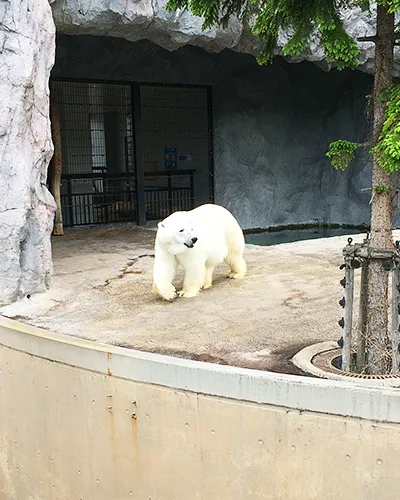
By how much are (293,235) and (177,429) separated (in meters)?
9.48

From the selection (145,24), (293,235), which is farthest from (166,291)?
(293,235)

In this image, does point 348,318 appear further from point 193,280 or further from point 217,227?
point 217,227

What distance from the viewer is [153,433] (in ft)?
11.3

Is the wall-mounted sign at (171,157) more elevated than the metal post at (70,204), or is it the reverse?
the wall-mounted sign at (171,157)

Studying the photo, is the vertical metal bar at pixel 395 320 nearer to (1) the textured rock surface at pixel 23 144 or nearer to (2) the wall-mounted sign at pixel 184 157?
(1) the textured rock surface at pixel 23 144

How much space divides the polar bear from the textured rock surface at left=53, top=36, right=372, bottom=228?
5.67 metres

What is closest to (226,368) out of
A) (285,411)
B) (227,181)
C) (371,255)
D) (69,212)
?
(285,411)

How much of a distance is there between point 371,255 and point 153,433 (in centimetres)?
157

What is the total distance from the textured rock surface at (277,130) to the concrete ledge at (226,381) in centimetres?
725

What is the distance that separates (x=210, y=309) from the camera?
4.64 m

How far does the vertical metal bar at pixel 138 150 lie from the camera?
9578 mm

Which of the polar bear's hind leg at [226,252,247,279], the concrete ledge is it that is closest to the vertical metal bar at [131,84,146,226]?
the polar bear's hind leg at [226,252,247,279]

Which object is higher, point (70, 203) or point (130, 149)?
point (130, 149)

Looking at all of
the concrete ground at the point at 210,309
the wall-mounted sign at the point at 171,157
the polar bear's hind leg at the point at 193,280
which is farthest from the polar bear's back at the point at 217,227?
the wall-mounted sign at the point at 171,157
